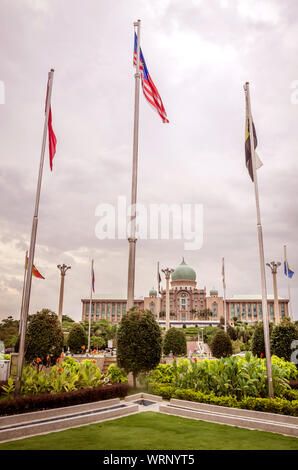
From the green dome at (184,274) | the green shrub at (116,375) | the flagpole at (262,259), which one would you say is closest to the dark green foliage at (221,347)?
the green shrub at (116,375)

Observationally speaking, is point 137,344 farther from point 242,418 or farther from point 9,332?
point 9,332

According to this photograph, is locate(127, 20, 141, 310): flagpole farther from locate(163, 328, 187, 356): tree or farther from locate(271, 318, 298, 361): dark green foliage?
locate(163, 328, 187, 356): tree

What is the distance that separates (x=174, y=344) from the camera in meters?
33.7

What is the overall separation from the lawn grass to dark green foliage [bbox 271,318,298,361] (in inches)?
434

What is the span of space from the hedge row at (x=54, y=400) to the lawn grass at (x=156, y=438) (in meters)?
1.85

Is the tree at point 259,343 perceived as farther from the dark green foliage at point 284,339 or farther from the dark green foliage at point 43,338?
the dark green foliage at point 43,338

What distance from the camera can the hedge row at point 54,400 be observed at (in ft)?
31.6

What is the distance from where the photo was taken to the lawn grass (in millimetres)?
7262

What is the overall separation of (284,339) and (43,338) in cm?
1259
